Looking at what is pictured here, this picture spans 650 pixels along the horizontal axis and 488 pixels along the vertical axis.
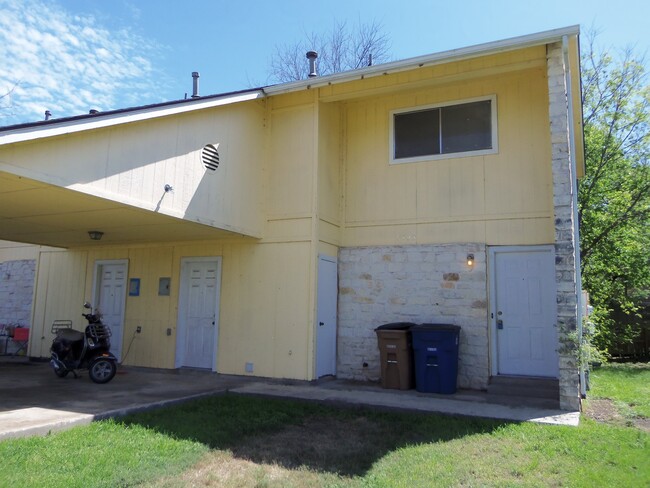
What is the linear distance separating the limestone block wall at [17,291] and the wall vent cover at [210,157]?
23.1 ft

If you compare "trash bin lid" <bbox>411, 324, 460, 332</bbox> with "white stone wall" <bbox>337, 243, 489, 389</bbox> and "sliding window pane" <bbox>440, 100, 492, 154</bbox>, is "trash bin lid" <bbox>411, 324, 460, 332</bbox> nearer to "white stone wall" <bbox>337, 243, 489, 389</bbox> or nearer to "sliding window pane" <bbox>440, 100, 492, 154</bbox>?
"white stone wall" <bbox>337, 243, 489, 389</bbox>

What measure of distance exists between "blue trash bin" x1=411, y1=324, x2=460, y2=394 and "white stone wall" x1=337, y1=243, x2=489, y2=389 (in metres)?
0.57

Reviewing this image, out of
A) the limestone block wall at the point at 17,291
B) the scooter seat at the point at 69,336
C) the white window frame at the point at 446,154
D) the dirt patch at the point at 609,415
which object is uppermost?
the white window frame at the point at 446,154

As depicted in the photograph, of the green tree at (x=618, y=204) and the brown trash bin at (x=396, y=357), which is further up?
the green tree at (x=618, y=204)

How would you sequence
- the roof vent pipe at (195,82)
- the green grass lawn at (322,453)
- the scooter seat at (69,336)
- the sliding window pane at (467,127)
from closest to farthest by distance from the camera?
1. the green grass lawn at (322,453)
2. the scooter seat at (69,336)
3. the sliding window pane at (467,127)
4. the roof vent pipe at (195,82)

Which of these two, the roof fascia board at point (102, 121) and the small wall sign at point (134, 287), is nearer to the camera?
the roof fascia board at point (102, 121)

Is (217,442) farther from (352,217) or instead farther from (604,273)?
(604,273)

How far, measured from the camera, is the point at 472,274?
819 centimetres

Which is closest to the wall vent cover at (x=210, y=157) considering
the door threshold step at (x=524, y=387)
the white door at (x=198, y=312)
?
the white door at (x=198, y=312)

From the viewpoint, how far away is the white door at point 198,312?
9289 millimetres

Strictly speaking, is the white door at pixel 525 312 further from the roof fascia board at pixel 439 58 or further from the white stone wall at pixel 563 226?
the roof fascia board at pixel 439 58

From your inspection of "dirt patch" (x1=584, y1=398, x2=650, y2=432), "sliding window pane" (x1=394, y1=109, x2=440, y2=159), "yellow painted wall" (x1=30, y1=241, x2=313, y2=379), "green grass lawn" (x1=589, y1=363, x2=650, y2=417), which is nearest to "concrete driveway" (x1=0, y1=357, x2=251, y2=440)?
"yellow painted wall" (x1=30, y1=241, x2=313, y2=379)

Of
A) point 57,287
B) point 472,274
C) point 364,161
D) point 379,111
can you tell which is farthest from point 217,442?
point 57,287

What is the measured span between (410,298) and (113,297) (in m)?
6.28
